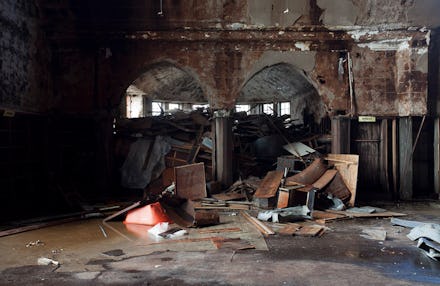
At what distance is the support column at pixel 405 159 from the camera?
1068cm

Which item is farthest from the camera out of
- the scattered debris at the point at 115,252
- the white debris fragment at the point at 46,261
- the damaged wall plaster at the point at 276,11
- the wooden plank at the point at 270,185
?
the damaged wall plaster at the point at 276,11

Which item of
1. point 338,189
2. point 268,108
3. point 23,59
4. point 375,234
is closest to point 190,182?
point 338,189

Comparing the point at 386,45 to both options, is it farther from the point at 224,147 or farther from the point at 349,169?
the point at 224,147

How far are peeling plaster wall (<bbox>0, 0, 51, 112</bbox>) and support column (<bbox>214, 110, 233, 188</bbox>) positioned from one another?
193 inches

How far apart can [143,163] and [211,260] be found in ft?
20.1

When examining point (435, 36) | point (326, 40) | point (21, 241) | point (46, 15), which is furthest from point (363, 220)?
point (46, 15)

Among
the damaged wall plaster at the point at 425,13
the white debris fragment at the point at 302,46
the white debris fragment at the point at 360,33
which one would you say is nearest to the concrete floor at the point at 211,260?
the white debris fragment at the point at 302,46

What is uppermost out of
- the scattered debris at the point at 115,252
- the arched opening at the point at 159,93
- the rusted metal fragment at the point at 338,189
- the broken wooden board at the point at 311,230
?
the arched opening at the point at 159,93

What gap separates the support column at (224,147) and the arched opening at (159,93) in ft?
14.2

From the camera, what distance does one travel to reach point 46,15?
10.2 metres

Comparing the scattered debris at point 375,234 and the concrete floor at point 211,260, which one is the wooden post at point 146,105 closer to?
the concrete floor at point 211,260

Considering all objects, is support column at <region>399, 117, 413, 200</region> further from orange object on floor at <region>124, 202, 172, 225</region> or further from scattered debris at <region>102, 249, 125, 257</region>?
scattered debris at <region>102, 249, 125, 257</region>

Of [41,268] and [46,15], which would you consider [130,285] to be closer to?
[41,268]

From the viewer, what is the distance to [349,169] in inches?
387
